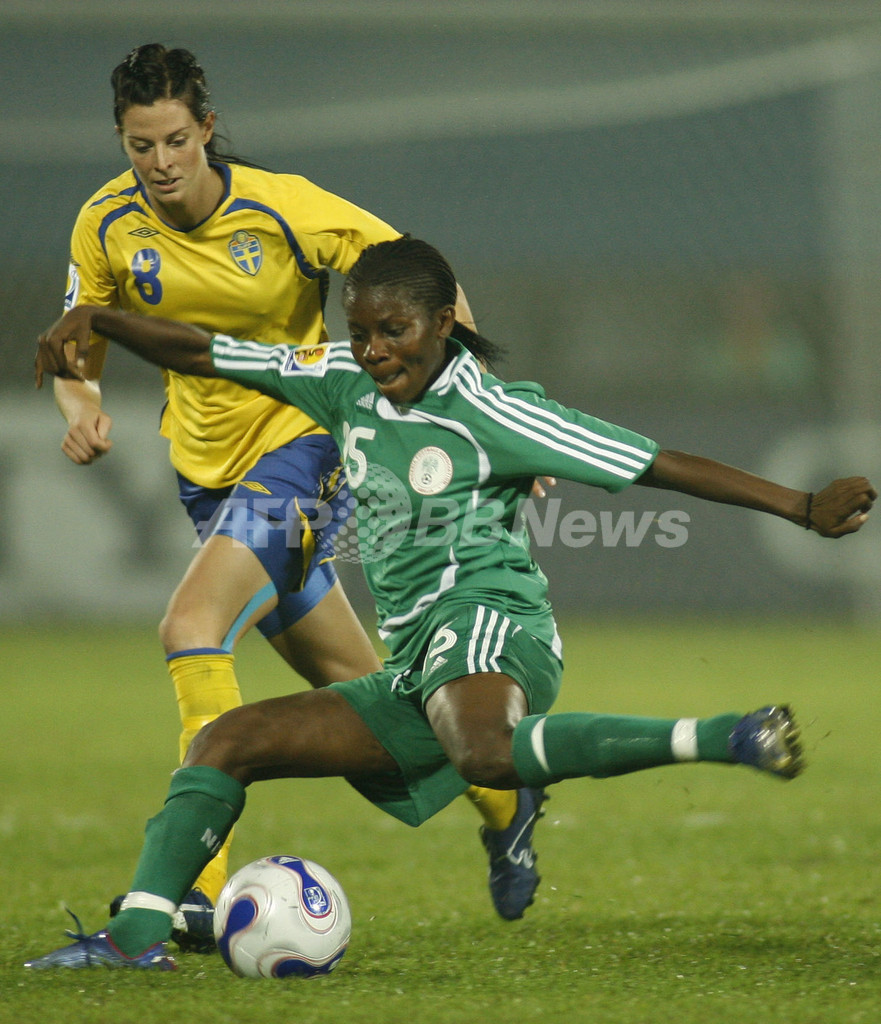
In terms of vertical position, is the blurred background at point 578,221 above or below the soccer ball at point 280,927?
above

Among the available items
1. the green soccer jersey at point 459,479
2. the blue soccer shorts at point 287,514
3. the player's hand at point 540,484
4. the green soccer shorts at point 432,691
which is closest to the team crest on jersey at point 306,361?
the green soccer jersey at point 459,479

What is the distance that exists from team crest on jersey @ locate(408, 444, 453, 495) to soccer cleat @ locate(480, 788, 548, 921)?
1.07 meters

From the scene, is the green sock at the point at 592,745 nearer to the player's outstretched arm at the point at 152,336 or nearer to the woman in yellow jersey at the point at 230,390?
the woman in yellow jersey at the point at 230,390

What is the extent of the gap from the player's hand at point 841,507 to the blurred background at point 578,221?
817 cm

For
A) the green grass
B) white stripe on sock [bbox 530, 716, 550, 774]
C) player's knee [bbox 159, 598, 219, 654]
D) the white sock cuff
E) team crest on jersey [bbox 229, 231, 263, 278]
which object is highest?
team crest on jersey [bbox 229, 231, 263, 278]

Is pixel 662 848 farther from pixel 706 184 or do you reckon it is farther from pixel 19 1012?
pixel 706 184

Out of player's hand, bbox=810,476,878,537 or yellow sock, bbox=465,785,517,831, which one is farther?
yellow sock, bbox=465,785,517,831

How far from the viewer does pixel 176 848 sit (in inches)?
122

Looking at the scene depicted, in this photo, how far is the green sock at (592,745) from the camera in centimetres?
286

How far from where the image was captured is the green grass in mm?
2820

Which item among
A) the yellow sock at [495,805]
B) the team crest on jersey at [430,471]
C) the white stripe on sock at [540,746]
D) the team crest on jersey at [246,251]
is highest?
the team crest on jersey at [246,251]

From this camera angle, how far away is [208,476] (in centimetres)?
412

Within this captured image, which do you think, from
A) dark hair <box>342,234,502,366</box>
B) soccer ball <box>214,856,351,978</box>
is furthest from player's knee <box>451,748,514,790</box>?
dark hair <box>342,234,502,366</box>

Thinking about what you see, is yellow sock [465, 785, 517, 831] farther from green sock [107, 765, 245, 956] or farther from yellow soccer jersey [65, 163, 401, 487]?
yellow soccer jersey [65, 163, 401, 487]
